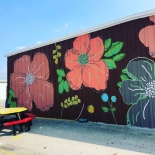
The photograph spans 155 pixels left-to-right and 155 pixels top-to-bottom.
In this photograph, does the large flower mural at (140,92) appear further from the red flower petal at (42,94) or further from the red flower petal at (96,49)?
the red flower petal at (42,94)

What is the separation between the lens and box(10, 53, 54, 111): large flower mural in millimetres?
7594

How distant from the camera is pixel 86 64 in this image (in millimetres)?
6441

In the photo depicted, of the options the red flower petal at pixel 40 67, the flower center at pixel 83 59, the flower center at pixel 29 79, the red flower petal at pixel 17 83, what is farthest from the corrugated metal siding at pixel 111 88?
the red flower petal at pixel 17 83

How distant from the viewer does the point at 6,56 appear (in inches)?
372

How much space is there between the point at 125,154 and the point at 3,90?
2424 cm

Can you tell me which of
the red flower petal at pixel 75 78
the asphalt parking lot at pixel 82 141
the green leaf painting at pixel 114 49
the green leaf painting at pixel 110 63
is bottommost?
the asphalt parking lot at pixel 82 141

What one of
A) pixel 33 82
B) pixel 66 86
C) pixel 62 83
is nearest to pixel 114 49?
pixel 66 86

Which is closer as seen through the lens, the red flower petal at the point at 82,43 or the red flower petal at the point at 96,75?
the red flower petal at the point at 96,75

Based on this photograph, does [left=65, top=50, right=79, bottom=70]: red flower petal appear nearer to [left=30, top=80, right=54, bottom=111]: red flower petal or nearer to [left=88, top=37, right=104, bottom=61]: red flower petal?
[left=88, top=37, right=104, bottom=61]: red flower petal

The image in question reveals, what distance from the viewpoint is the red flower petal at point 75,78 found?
6.60m

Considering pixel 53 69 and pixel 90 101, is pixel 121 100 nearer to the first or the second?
pixel 90 101

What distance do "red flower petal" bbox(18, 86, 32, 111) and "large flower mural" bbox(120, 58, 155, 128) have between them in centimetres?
500

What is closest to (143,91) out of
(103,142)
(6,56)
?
(103,142)

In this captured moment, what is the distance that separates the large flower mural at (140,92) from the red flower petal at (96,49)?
127cm
